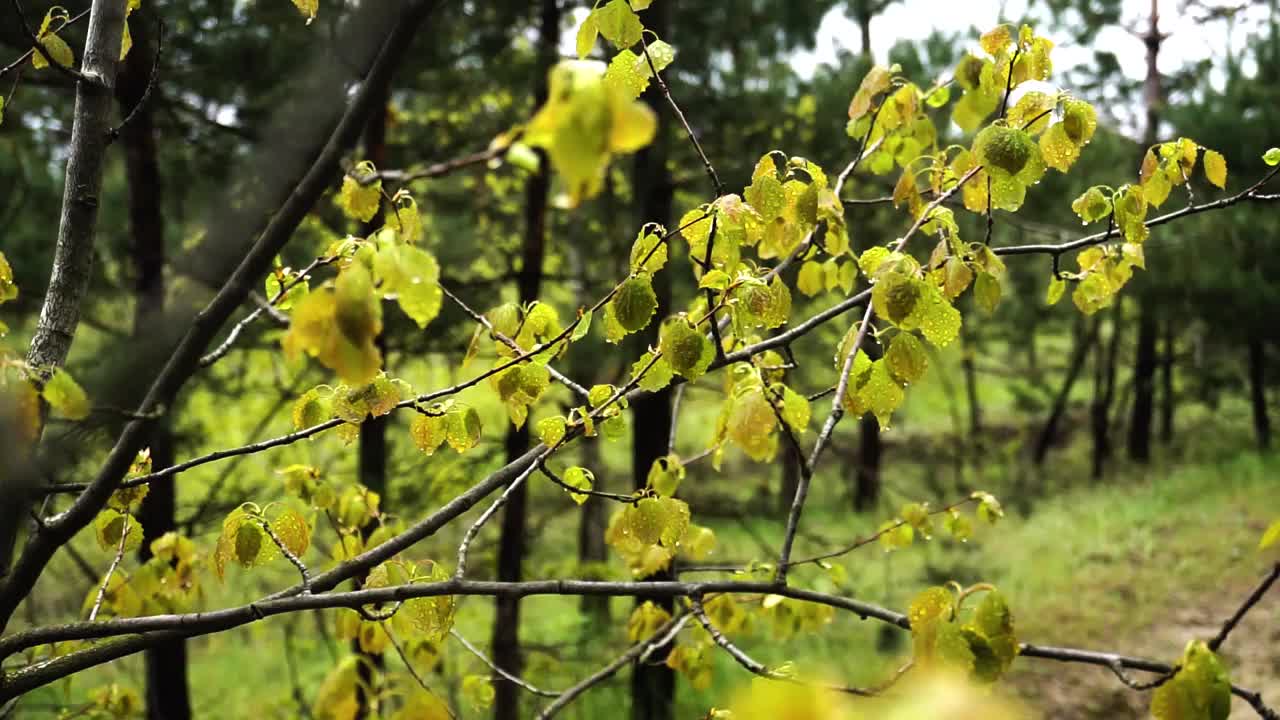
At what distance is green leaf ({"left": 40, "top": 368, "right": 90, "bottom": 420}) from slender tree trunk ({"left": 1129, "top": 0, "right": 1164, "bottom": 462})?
9546 mm

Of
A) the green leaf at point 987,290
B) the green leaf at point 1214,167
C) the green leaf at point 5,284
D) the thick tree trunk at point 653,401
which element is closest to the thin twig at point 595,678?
the green leaf at point 987,290

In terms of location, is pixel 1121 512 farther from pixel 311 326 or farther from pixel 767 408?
pixel 311 326

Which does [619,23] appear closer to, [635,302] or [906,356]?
[635,302]

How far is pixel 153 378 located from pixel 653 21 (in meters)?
4.04

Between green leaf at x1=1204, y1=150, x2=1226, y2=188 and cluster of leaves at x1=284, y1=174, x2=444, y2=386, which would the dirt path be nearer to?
green leaf at x1=1204, y1=150, x2=1226, y2=188

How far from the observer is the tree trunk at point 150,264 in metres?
3.75

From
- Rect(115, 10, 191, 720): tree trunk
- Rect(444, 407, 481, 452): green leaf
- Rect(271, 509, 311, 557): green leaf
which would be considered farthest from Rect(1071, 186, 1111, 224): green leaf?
Rect(115, 10, 191, 720): tree trunk

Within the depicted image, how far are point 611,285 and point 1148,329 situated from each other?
1093 centimetres

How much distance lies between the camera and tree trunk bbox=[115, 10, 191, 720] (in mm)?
3754

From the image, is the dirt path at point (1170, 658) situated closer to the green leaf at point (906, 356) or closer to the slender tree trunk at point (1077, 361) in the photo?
the slender tree trunk at point (1077, 361)

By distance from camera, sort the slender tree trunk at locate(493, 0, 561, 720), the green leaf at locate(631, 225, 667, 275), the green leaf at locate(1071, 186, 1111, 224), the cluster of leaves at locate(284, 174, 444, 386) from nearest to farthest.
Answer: the cluster of leaves at locate(284, 174, 444, 386) < the green leaf at locate(631, 225, 667, 275) < the green leaf at locate(1071, 186, 1111, 224) < the slender tree trunk at locate(493, 0, 561, 720)

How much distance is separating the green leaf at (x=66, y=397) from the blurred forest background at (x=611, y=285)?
2 cm

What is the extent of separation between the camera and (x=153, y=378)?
90 cm

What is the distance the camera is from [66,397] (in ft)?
2.85
